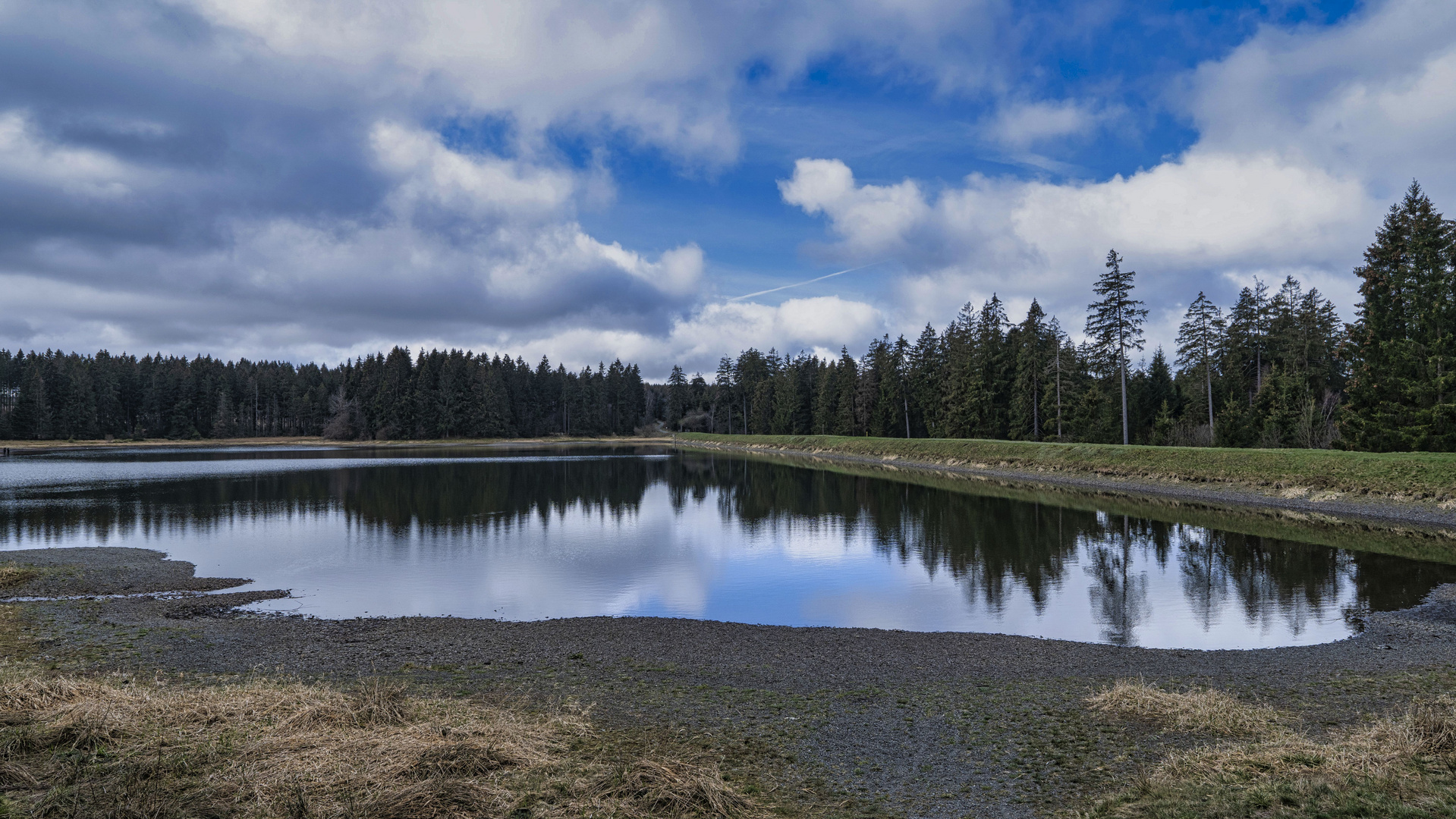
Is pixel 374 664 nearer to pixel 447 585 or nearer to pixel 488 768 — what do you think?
pixel 488 768

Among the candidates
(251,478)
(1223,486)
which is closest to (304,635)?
(1223,486)

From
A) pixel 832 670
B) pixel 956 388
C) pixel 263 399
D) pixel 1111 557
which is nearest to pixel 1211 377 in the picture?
pixel 956 388

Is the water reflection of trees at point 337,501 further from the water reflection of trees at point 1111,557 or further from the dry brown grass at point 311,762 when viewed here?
the dry brown grass at point 311,762

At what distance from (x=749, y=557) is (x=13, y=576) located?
66.5 ft

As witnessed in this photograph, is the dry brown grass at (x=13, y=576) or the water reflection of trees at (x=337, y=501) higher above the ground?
the dry brown grass at (x=13, y=576)

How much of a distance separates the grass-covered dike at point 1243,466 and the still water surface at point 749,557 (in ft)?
29.7

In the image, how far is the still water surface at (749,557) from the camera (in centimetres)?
1711

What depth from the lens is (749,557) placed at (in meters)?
25.4

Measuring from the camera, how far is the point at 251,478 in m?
53.4

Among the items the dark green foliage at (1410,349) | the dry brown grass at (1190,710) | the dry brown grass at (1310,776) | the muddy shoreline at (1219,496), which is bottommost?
the muddy shoreline at (1219,496)

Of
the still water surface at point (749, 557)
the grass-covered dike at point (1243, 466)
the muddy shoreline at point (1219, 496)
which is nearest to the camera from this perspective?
the still water surface at point (749, 557)

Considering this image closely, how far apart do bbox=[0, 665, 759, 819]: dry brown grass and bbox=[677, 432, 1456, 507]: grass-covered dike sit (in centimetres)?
3581

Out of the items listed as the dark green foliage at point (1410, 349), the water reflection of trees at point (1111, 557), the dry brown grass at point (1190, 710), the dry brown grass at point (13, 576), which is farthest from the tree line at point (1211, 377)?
the dry brown grass at point (13, 576)

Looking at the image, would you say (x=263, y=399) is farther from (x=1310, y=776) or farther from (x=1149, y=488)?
(x=1310, y=776)
